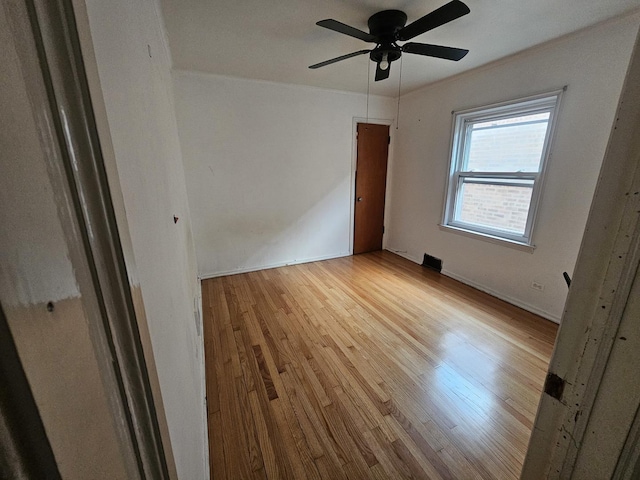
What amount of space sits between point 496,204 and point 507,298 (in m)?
1.02

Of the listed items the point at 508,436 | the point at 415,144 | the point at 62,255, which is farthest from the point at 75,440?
the point at 415,144

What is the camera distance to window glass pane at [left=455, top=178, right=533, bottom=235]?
2674 millimetres

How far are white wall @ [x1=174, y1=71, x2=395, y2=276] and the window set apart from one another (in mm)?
1375

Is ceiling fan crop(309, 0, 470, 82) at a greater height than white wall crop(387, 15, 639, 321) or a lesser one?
greater

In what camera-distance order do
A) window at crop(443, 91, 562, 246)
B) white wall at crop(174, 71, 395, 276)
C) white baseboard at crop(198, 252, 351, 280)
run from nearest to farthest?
window at crop(443, 91, 562, 246), white wall at crop(174, 71, 395, 276), white baseboard at crop(198, 252, 351, 280)

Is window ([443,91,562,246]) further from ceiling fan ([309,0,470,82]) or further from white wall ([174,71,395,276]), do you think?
white wall ([174,71,395,276])

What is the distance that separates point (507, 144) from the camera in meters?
2.76

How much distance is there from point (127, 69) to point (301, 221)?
10.5ft

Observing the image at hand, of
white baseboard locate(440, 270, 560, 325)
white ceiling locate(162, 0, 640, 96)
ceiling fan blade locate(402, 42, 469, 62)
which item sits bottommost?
white baseboard locate(440, 270, 560, 325)

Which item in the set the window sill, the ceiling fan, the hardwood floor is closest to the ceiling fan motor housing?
the ceiling fan

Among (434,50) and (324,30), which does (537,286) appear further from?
(324,30)

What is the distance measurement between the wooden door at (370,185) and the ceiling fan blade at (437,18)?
2.08 meters

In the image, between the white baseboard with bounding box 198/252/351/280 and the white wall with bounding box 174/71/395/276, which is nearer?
the white wall with bounding box 174/71/395/276

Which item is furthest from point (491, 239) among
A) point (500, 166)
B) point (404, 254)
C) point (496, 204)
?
point (404, 254)
